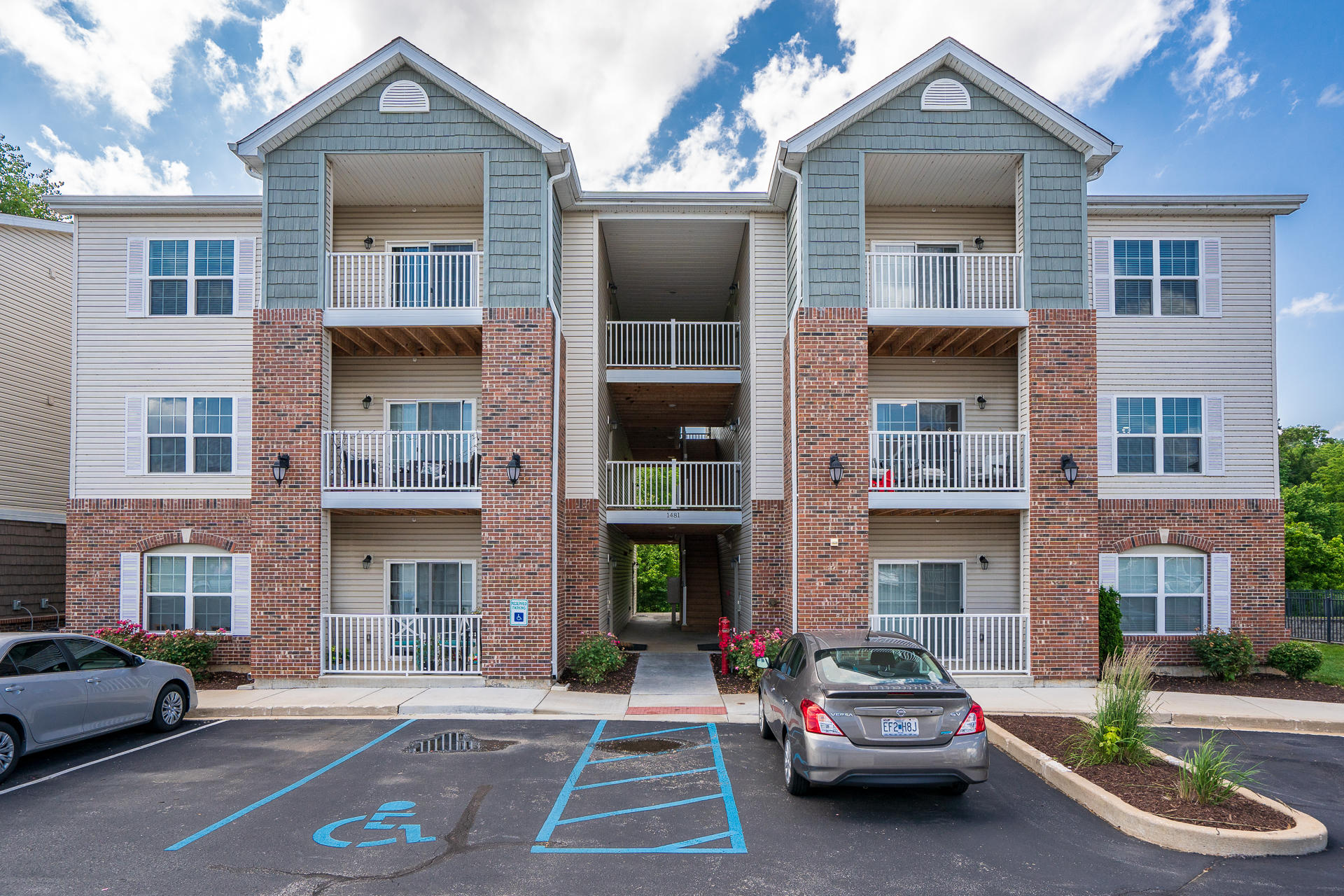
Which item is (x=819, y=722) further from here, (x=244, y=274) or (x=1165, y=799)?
(x=244, y=274)

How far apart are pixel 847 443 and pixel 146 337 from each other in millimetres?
13054

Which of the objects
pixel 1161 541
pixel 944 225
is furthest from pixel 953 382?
pixel 1161 541

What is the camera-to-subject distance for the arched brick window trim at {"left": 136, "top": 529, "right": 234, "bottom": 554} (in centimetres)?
1438

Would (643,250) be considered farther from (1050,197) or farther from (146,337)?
(146,337)

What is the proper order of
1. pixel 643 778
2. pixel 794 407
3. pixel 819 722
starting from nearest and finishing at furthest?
pixel 819 722, pixel 643 778, pixel 794 407

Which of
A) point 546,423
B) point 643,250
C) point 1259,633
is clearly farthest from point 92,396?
point 1259,633

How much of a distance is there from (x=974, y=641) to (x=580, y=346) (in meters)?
8.69

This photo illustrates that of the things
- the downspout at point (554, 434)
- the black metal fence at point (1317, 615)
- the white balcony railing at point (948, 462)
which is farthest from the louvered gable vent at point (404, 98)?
the black metal fence at point (1317, 615)

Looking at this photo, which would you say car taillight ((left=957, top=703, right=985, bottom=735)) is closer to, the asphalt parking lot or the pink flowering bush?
the asphalt parking lot

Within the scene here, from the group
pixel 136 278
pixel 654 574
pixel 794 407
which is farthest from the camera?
pixel 654 574

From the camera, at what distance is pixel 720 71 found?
33.4 m

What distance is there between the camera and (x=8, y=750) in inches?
308

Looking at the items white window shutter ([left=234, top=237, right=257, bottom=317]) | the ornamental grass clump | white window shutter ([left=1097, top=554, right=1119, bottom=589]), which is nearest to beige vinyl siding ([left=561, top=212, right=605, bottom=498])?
white window shutter ([left=234, top=237, right=257, bottom=317])

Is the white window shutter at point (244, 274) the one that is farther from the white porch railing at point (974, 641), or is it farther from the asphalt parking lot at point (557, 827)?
the white porch railing at point (974, 641)
